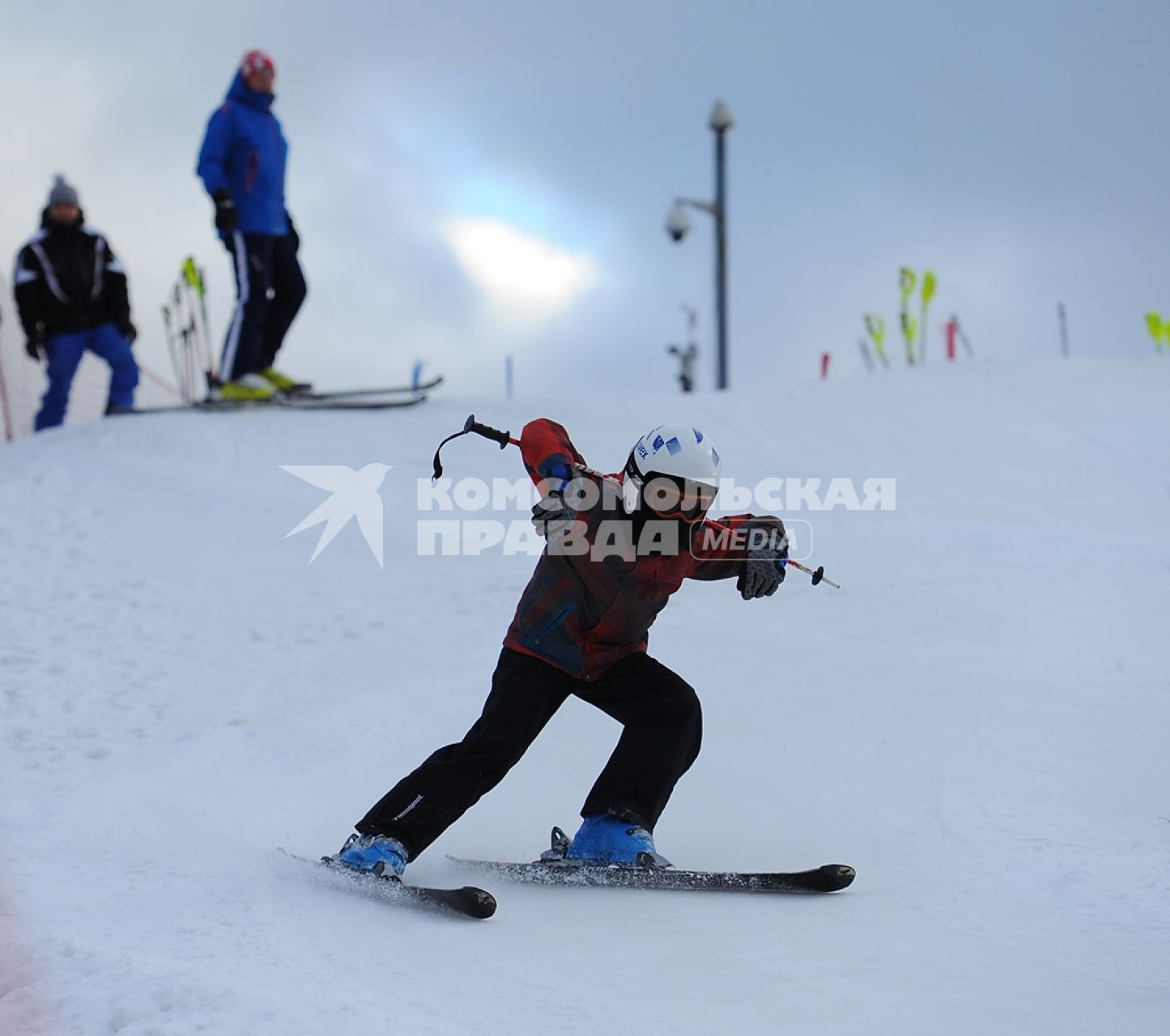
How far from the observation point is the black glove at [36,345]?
9.06 meters

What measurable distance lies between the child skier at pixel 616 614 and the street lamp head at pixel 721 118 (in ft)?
41.8

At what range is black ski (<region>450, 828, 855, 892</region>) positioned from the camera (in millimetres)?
3299

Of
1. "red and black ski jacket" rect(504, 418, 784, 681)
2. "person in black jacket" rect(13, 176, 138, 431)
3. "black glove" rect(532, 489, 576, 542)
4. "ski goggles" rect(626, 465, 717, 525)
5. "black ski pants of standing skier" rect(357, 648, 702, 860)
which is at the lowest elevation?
"black ski pants of standing skier" rect(357, 648, 702, 860)

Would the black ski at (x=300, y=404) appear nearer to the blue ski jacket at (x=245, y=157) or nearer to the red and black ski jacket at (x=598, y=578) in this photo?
the blue ski jacket at (x=245, y=157)

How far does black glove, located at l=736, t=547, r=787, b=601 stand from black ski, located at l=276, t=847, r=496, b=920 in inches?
45.0

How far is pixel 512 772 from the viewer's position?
4.64 metres

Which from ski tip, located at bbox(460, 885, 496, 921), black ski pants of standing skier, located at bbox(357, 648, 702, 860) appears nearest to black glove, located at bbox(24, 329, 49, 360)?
black ski pants of standing skier, located at bbox(357, 648, 702, 860)

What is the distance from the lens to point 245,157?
935 centimetres

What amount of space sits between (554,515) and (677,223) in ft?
46.9

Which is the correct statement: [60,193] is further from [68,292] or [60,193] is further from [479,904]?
[479,904]

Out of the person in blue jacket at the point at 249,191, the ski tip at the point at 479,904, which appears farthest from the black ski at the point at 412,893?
the person in blue jacket at the point at 249,191

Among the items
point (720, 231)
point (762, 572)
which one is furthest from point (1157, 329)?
point (762, 572)

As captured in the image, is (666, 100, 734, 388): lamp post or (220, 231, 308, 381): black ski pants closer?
(220, 231, 308, 381): black ski pants

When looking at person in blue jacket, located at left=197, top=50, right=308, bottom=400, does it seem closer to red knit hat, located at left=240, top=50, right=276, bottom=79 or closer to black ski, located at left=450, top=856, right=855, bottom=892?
red knit hat, located at left=240, top=50, right=276, bottom=79
